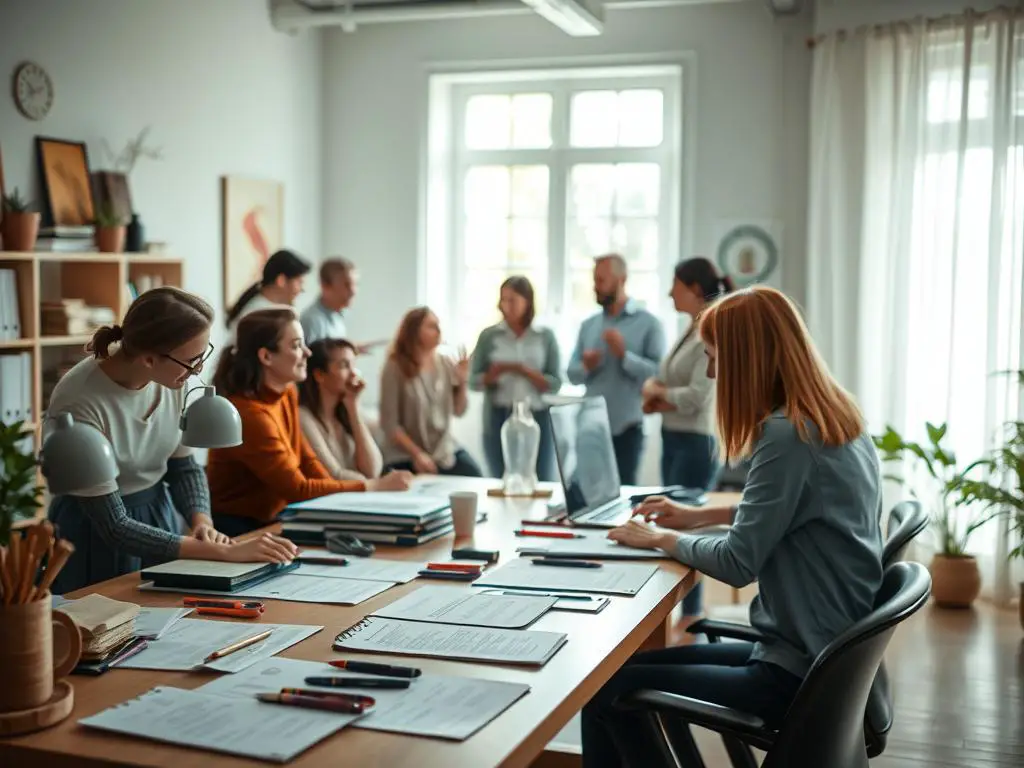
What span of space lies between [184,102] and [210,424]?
3834 mm

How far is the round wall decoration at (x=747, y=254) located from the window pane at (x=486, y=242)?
1345 mm

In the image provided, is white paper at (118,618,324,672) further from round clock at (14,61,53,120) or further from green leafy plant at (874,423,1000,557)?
green leafy plant at (874,423,1000,557)

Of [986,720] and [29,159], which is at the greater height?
[29,159]

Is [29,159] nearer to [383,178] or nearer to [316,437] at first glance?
[316,437]

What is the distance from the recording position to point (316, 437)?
373 cm

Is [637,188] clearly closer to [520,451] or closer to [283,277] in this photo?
[283,277]

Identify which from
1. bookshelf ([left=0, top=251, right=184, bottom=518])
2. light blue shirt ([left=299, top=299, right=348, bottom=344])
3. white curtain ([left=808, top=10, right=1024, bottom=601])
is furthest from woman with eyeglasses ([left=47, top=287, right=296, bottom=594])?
white curtain ([left=808, top=10, right=1024, bottom=601])

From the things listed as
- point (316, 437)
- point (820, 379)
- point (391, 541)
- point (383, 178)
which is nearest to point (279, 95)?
point (383, 178)

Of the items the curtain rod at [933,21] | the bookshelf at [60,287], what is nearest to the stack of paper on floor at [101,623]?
the bookshelf at [60,287]

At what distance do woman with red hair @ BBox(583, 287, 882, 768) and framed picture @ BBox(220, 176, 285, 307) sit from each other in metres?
4.21

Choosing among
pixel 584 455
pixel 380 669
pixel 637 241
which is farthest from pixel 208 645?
pixel 637 241

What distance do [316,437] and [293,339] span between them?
0.55 metres

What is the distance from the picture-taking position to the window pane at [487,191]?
6977 millimetres

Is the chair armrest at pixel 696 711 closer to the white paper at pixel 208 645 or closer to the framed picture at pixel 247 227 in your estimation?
the white paper at pixel 208 645
